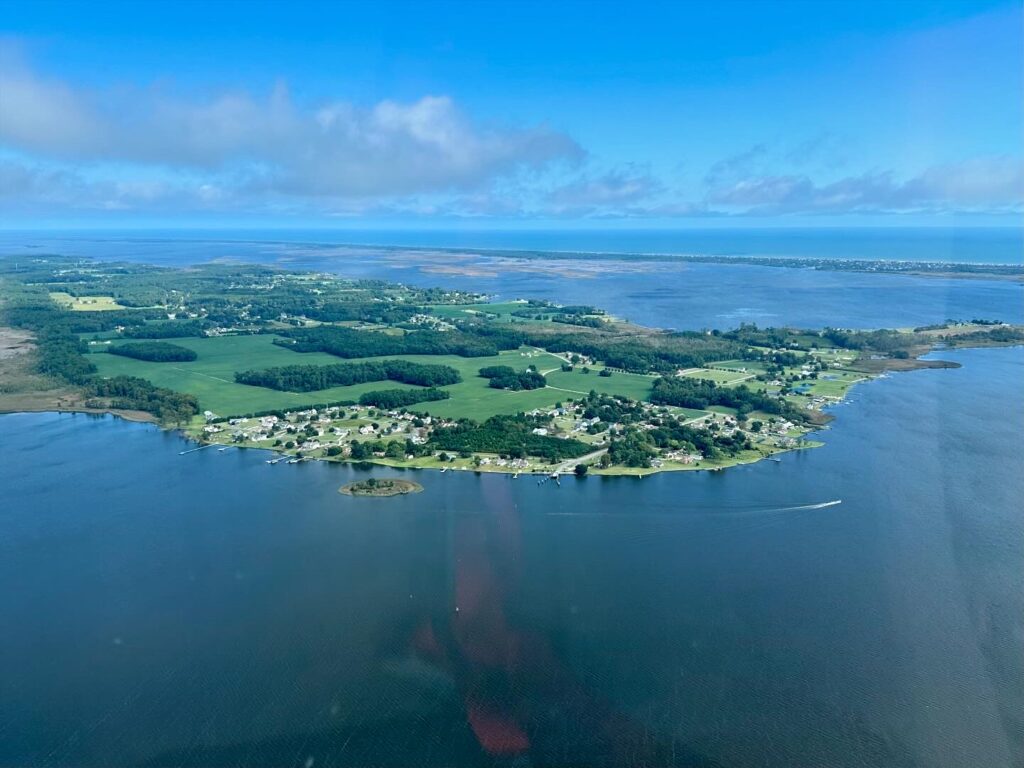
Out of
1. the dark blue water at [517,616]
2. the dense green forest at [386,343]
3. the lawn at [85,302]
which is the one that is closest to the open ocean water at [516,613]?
the dark blue water at [517,616]

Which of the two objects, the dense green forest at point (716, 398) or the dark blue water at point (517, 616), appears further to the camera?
the dense green forest at point (716, 398)

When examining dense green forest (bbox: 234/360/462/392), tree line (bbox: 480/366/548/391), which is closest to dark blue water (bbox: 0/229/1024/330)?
tree line (bbox: 480/366/548/391)

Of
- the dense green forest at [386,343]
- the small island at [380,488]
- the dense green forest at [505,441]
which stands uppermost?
the dense green forest at [386,343]

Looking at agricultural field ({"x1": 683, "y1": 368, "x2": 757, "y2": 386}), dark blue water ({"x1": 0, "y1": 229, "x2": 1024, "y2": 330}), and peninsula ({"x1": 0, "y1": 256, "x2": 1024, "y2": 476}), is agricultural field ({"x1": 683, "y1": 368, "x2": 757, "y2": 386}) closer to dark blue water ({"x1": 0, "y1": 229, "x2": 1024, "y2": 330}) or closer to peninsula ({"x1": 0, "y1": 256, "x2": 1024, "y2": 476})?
peninsula ({"x1": 0, "y1": 256, "x2": 1024, "y2": 476})

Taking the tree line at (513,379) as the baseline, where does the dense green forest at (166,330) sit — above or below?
above

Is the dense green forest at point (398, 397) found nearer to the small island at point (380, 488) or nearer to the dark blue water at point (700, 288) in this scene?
the small island at point (380, 488)

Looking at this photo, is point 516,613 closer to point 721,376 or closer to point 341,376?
point 341,376

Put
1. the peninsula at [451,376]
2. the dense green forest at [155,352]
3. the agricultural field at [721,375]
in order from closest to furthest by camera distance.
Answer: the peninsula at [451,376]
the agricultural field at [721,375]
the dense green forest at [155,352]

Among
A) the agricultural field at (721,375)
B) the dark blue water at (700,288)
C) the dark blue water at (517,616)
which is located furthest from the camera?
the dark blue water at (700,288)
